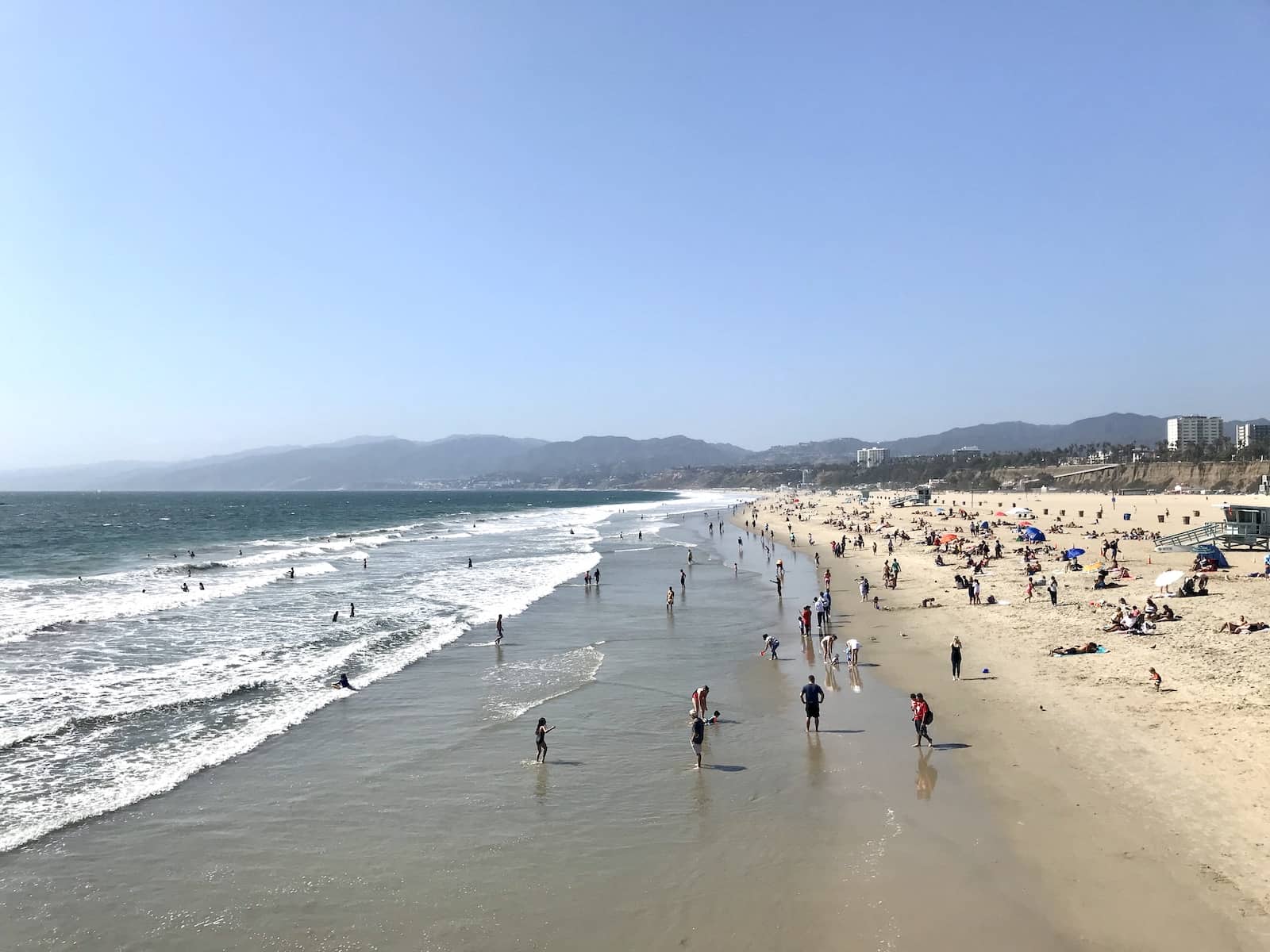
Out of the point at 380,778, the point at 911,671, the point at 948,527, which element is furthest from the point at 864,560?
the point at 380,778

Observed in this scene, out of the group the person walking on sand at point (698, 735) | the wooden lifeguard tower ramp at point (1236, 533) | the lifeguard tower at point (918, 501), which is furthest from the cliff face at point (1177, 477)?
the person walking on sand at point (698, 735)

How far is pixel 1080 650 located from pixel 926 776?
29.8 ft

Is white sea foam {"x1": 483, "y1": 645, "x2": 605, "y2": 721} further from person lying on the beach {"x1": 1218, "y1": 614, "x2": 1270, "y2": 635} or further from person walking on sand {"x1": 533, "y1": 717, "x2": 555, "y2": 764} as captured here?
person lying on the beach {"x1": 1218, "y1": 614, "x2": 1270, "y2": 635}

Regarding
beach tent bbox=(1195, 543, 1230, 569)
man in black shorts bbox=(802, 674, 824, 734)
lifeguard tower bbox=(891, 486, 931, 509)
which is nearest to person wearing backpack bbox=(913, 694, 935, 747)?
man in black shorts bbox=(802, 674, 824, 734)

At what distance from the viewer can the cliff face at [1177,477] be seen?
308 feet

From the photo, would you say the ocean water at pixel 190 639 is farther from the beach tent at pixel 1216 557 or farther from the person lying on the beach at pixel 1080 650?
the beach tent at pixel 1216 557

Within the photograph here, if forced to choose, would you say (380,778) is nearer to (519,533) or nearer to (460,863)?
(460,863)

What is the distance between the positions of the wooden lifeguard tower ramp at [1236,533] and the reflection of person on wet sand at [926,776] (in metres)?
29.6

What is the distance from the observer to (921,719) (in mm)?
13156

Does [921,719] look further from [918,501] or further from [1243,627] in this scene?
[918,501]

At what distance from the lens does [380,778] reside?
12609 millimetres

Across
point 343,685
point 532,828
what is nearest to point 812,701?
point 532,828

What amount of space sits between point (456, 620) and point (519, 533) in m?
47.4

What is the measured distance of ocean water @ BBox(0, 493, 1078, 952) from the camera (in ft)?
27.1
